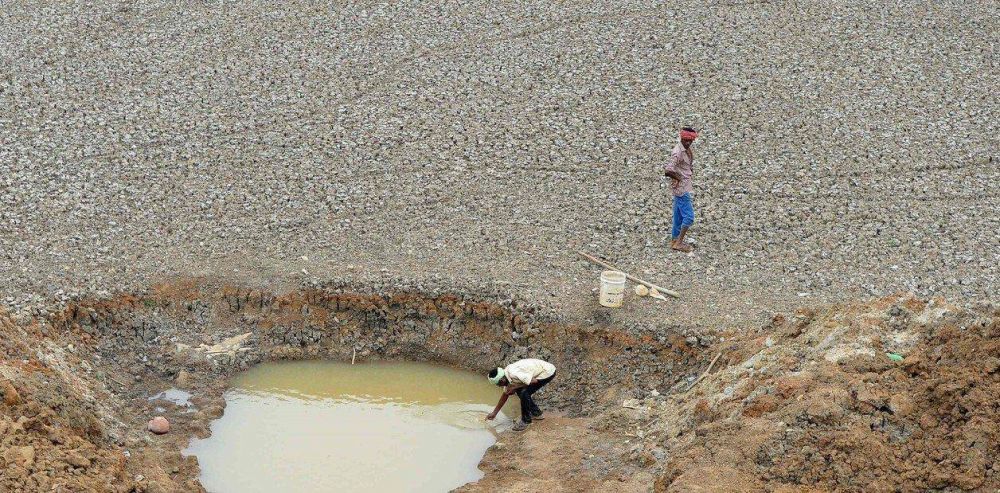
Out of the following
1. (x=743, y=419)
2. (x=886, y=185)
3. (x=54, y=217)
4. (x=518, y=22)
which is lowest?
(x=743, y=419)

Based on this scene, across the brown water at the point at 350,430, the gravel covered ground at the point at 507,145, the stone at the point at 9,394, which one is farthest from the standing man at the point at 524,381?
the stone at the point at 9,394

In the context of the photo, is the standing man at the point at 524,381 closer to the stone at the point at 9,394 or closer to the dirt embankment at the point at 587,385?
the dirt embankment at the point at 587,385

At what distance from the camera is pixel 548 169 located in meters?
13.1

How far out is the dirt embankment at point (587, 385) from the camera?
7.50 meters

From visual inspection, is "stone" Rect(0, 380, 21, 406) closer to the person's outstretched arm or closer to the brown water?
the brown water

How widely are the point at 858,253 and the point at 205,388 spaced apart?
625 centimetres

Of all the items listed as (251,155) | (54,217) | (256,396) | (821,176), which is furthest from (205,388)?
(821,176)

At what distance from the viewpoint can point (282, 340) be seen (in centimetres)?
1081

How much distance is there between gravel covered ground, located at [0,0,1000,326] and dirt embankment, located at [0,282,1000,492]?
0.39 meters

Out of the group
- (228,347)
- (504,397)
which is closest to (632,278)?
(504,397)

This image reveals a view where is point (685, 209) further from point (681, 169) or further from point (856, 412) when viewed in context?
point (856, 412)

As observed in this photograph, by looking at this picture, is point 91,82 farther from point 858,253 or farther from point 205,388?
point 858,253

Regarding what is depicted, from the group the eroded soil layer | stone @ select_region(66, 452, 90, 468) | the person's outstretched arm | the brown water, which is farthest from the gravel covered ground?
stone @ select_region(66, 452, 90, 468)

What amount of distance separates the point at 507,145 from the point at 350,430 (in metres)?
4.77
